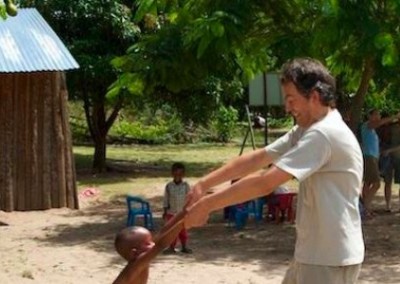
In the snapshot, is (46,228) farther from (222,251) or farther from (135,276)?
(135,276)

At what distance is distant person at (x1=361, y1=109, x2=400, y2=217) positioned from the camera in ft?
40.3

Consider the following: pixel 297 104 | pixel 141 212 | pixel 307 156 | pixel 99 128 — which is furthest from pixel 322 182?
pixel 99 128

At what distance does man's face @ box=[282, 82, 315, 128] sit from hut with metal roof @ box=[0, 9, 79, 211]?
965 centimetres

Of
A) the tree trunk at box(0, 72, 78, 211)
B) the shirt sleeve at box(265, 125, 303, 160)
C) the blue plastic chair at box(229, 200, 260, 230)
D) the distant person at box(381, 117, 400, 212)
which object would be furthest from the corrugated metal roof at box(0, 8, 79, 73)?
the shirt sleeve at box(265, 125, 303, 160)

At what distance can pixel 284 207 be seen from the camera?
12203 mm

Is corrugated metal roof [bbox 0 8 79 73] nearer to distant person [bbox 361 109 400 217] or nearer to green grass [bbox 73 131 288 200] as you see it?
green grass [bbox 73 131 288 200]

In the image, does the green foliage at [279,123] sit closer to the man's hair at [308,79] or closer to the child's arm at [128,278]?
the man's hair at [308,79]

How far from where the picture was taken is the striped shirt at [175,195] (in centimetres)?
1016

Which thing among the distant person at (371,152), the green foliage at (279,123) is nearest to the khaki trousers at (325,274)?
the distant person at (371,152)

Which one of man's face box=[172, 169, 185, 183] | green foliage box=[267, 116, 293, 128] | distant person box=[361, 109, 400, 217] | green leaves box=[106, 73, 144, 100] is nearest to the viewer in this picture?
man's face box=[172, 169, 185, 183]

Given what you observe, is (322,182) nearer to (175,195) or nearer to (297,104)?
(297,104)

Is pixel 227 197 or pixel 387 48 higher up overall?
pixel 387 48

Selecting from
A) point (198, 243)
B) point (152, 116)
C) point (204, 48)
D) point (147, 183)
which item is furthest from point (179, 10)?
point (152, 116)

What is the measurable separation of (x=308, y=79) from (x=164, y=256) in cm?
625
